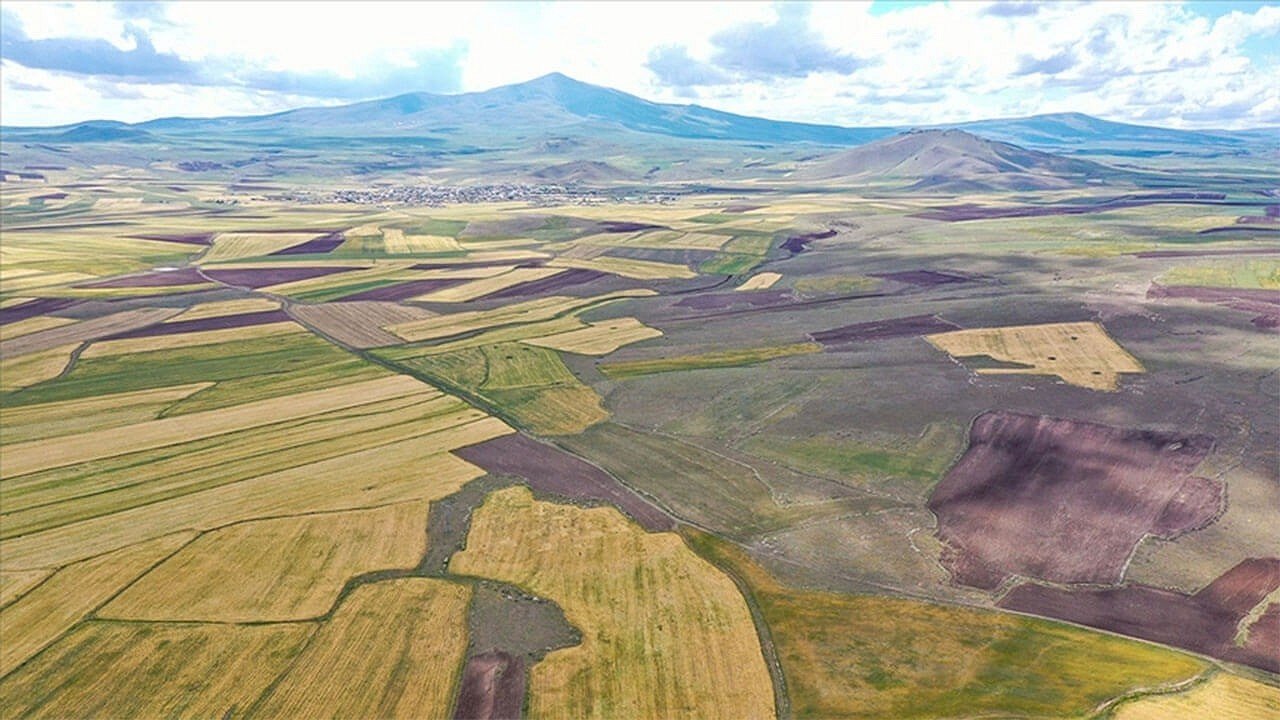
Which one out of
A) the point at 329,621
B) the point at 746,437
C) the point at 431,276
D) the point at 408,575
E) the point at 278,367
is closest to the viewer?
the point at 329,621

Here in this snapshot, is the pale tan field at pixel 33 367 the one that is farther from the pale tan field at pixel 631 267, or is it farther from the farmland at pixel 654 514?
the pale tan field at pixel 631 267

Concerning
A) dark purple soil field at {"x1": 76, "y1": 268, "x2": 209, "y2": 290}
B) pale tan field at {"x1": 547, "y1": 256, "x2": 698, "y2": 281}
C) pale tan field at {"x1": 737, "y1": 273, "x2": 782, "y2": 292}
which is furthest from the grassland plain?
dark purple soil field at {"x1": 76, "y1": 268, "x2": 209, "y2": 290}

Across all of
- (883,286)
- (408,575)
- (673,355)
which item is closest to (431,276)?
(673,355)

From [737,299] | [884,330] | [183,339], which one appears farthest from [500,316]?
[884,330]

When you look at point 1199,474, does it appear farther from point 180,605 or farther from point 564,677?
point 180,605

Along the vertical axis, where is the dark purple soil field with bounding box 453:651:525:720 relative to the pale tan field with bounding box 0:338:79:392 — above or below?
below

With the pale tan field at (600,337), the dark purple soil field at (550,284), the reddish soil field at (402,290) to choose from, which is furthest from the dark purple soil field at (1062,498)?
the reddish soil field at (402,290)

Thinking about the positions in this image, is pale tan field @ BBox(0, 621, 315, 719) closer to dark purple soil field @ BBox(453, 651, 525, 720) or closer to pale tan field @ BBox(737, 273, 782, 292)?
dark purple soil field @ BBox(453, 651, 525, 720)
